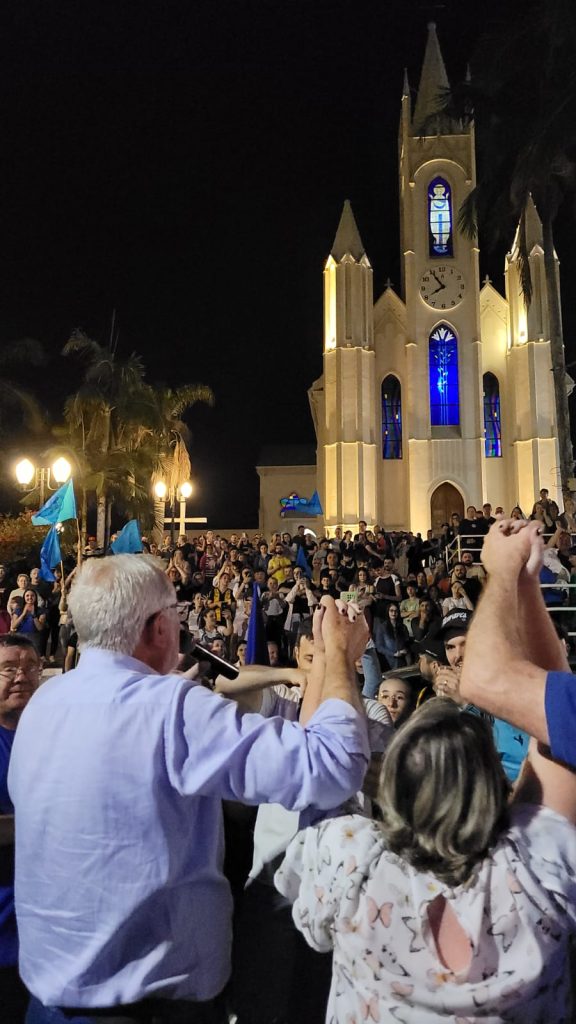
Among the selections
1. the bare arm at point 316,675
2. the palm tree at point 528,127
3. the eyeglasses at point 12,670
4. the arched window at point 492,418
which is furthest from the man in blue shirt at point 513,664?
the arched window at point 492,418

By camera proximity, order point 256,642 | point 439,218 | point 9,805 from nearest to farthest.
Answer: point 9,805 < point 256,642 < point 439,218

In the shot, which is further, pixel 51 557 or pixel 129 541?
pixel 129 541

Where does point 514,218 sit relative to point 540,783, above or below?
above

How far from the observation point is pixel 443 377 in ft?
111

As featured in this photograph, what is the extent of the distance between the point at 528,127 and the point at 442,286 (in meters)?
18.3

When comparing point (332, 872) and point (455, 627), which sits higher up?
point (455, 627)

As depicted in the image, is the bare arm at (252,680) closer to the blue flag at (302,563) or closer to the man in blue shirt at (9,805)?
the man in blue shirt at (9,805)

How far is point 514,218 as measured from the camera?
57.8 ft

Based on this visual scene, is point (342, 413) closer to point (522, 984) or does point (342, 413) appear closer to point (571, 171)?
point (571, 171)

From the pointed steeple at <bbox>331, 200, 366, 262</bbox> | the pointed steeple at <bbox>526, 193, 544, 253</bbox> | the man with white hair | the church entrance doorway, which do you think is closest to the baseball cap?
the man with white hair

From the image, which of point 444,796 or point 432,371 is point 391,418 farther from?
point 444,796

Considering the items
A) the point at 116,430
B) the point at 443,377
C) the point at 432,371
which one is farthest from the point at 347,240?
the point at 116,430

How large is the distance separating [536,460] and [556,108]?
18484mm

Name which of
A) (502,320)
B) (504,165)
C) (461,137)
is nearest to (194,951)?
Answer: (504,165)
